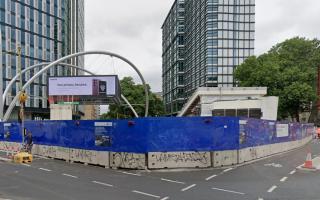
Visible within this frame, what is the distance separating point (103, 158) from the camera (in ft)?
64.2

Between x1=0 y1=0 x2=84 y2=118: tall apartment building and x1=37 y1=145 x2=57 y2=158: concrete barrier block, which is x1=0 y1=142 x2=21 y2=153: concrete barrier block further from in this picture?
x1=0 y1=0 x2=84 y2=118: tall apartment building

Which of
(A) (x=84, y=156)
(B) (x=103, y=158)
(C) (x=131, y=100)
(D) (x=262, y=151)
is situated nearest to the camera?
(B) (x=103, y=158)

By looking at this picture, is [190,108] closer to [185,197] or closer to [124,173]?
[124,173]

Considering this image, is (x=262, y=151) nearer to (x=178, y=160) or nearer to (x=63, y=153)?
(x=178, y=160)

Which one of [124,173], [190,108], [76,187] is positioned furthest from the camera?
[190,108]

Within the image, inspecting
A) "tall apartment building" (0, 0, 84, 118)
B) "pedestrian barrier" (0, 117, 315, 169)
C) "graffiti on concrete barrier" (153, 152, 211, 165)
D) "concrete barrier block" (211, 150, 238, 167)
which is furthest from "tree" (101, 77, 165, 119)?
"graffiti on concrete barrier" (153, 152, 211, 165)

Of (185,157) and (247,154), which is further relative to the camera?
(247,154)

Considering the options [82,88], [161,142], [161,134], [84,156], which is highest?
[82,88]

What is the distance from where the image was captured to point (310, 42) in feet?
266

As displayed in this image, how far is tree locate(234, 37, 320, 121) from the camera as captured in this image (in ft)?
231

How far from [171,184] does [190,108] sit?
60200mm

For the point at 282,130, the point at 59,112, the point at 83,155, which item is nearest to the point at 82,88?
the point at 59,112

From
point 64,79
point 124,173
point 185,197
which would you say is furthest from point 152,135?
point 64,79

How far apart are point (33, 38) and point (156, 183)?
7754 cm
